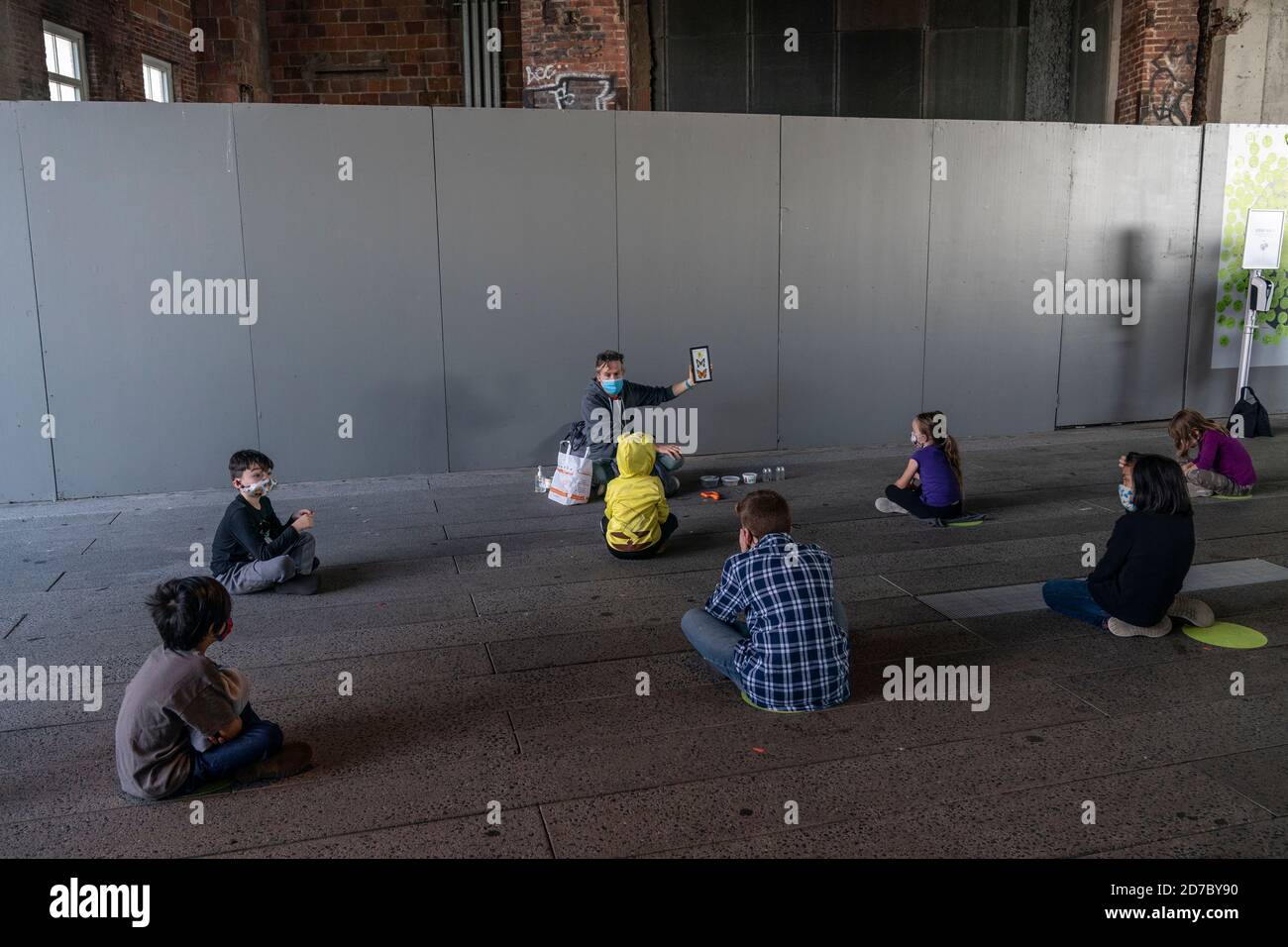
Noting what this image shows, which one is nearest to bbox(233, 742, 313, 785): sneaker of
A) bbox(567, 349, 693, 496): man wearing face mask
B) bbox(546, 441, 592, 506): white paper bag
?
bbox(546, 441, 592, 506): white paper bag

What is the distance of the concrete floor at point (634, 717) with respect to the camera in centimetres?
360

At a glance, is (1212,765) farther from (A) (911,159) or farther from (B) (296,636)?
(A) (911,159)

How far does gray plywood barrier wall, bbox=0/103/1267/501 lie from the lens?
8.91 m

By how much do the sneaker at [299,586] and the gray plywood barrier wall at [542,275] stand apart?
11.3 ft

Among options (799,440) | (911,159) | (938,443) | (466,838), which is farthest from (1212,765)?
(911,159)

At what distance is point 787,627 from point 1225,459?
5823 millimetres

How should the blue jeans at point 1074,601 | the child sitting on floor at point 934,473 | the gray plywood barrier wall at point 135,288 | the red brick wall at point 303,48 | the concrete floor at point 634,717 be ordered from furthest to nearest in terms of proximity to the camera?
the red brick wall at point 303,48
the gray plywood barrier wall at point 135,288
the child sitting on floor at point 934,473
the blue jeans at point 1074,601
the concrete floor at point 634,717

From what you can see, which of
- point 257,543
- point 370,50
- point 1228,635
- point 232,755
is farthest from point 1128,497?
point 370,50

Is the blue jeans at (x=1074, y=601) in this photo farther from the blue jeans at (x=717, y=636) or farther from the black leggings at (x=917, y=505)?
the black leggings at (x=917, y=505)

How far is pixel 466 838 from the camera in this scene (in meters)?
3.57

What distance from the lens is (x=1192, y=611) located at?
5.42 meters

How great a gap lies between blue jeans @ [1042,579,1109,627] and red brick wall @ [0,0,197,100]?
44.0 ft

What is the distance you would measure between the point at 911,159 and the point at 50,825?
9.76 m

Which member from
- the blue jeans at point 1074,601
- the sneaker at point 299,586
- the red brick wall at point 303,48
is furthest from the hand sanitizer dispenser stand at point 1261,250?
the sneaker at point 299,586
